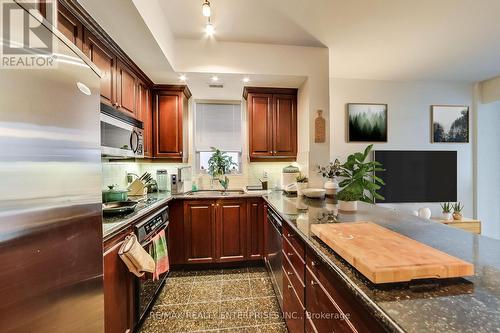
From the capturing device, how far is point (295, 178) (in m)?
3.09

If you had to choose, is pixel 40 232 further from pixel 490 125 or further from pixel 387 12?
pixel 490 125

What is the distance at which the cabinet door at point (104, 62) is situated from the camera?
66.9 inches

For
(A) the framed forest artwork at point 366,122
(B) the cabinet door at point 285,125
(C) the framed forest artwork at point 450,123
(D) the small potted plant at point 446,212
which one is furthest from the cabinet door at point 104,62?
(D) the small potted plant at point 446,212

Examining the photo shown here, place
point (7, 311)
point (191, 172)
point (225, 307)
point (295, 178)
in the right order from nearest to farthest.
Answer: point (7, 311), point (225, 307), point (295, 178), point (191, 172)

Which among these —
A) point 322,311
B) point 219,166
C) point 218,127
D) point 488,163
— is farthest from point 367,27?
point 488,163

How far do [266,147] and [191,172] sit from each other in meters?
1.35

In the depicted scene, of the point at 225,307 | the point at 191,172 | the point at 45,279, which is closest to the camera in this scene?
the point at 45,279

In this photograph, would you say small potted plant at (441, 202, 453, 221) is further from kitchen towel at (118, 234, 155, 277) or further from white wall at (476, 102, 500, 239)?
kitchen towel at (118, 234, 155, 277)

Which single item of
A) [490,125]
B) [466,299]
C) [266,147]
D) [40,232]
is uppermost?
[490,125]

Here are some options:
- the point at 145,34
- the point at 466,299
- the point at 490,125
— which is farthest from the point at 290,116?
the point at 490,125

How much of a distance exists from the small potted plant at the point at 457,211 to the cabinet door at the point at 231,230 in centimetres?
380

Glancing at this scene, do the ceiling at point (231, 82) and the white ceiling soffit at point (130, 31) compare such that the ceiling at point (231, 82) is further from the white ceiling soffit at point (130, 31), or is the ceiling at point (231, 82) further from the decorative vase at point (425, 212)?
the decorative vase at point (425, 212)

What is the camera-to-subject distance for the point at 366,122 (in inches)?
153

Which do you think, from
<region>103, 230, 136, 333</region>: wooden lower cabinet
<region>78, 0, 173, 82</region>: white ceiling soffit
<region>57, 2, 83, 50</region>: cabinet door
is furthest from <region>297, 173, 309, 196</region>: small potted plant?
<region>57, 2, 83, 50</region>: cabinet door
